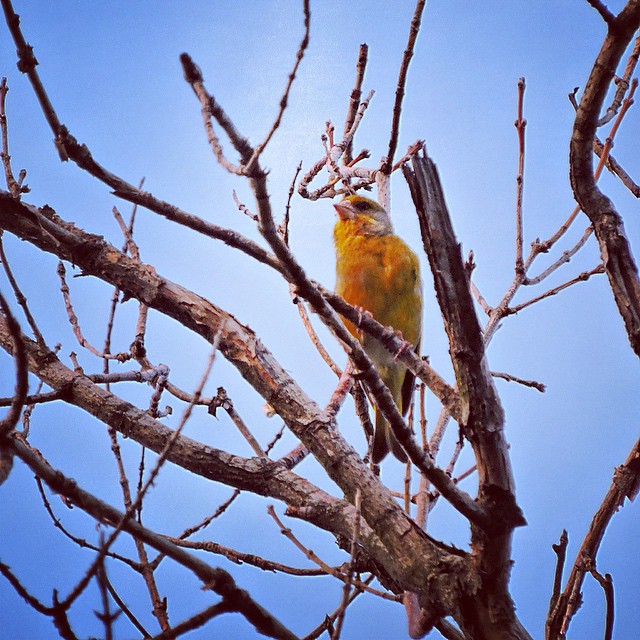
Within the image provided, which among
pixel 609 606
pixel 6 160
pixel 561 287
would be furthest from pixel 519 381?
pixel 6 160

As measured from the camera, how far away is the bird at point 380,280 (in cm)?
429

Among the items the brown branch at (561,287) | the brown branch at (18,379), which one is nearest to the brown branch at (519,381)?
the brown branch at (561,287)

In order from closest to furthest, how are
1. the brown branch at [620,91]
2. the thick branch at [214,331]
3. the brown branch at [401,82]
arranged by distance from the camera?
the brown branch at [620,91] → the thick branch at [214,331] → the brown branch at [401,82]

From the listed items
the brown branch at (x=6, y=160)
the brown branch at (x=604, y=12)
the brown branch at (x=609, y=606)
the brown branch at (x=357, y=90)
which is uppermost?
the brown branch at (x=357, y=90)

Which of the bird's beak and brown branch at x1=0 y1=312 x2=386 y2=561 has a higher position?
the bird's beak

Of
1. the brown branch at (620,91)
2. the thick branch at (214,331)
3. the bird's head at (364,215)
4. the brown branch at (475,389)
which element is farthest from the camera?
the bird's head at (364,215)

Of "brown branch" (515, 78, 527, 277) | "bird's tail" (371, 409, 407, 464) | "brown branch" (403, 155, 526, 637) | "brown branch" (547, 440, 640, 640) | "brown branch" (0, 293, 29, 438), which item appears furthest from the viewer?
"bird's tail" (371, 409, 407, 464)

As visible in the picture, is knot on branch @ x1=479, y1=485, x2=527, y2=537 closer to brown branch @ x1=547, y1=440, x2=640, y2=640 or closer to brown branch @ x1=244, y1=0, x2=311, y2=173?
brown branch @ x1=547, y1=440, x2=640, y2=640

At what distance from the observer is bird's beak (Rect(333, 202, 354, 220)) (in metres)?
4.70

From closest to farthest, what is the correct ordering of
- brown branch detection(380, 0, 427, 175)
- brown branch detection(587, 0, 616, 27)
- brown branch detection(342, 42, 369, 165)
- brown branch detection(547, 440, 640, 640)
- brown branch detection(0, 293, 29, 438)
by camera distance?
brown branch detection(0, 293, 29, 438) < brown branch detection(587, 0, 616, 27) < brown branch detection(547, 440, 640, 640) < brown branch detection(380, 0, 427, 175) < brown branch detection(342, 42, 369, 165)

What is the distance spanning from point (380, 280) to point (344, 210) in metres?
0.66

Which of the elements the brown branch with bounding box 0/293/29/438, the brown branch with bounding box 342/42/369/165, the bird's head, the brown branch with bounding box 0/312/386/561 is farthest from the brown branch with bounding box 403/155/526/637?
the bird's head

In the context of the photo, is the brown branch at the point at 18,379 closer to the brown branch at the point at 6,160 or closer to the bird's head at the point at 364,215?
the brown branch at the point at 6,160

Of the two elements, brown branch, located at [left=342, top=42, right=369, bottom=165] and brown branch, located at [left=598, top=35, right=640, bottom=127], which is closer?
brown branch, located at [left=598, top=35, right=640, bottom=127]
